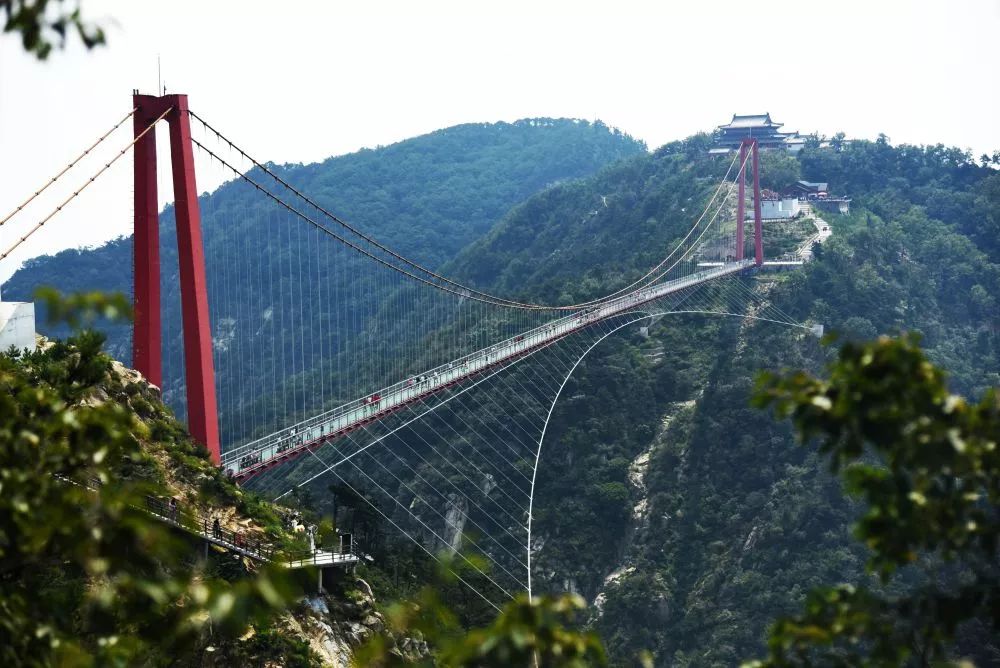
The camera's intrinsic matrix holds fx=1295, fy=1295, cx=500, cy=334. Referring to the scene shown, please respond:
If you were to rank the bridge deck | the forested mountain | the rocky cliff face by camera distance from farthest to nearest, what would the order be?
the forested mountain
the bridge deck
the rocky cliff face

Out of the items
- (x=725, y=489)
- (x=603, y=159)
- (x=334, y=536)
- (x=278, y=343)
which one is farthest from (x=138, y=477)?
(x=603, y=159)

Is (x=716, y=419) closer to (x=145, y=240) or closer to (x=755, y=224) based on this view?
(x=755, y=224)

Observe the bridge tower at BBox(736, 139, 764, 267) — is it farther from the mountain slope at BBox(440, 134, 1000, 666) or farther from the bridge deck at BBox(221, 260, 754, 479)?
the bridge deck at BBox(221, 260, 754, 479)

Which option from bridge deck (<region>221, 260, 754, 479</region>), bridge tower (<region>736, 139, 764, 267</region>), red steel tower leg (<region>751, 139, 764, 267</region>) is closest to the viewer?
bridge deck (<region>221, 260, 754, 479</region>)

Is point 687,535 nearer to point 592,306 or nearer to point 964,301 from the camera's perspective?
point 592,306

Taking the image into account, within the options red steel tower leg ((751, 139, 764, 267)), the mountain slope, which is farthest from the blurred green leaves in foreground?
red steel tower leg ((751, 139, 764, 267))

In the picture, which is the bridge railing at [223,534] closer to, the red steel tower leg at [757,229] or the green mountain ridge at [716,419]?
the green mountain ridge at [716,419]

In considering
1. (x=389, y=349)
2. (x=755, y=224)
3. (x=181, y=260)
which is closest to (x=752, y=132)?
(x=755, y=224)
